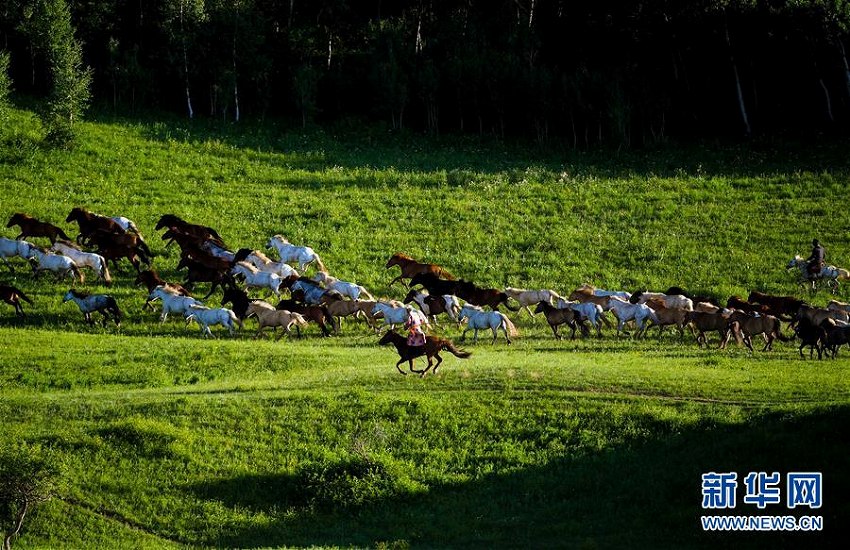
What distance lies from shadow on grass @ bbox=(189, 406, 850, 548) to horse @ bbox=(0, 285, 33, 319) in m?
16.0

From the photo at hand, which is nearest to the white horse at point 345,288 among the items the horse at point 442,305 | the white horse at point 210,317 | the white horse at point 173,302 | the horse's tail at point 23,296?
the horse at point 442,305

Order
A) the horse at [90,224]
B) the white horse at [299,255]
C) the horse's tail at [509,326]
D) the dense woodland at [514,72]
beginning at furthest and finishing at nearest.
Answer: the dense woodland at [514,72], the horse at [90,224], the white horse at [299,255], the horse's tail at [509,326]

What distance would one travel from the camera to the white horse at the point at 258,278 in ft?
135

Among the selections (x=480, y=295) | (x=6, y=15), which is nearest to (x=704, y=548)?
(x=480, y=295)

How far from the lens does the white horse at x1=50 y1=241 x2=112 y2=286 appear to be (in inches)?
1671

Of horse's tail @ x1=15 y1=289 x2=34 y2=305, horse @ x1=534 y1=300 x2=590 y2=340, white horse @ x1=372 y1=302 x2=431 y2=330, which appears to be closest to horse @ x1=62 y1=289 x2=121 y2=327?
horse's tail @ x1=15 y1=289 x2=34 y2=305

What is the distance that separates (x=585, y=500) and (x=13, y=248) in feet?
90.3

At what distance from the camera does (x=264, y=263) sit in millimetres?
42625

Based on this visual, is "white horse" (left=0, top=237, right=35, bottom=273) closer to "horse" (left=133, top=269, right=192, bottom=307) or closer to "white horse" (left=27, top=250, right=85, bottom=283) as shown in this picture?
"white horse" (left=27, top=250, right=85, bottom=283)

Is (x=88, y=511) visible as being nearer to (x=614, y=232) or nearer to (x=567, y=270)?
(x=567, y=270)

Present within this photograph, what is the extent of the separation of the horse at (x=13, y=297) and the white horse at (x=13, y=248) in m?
4.43

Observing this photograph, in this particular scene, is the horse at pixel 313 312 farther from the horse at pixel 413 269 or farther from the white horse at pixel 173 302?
the horse at pixel 413 269

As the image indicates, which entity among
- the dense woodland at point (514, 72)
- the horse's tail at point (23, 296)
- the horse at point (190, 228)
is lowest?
the horse's tail at point (23, 296)

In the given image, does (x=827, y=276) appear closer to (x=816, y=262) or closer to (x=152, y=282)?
(x=816, y=262)
